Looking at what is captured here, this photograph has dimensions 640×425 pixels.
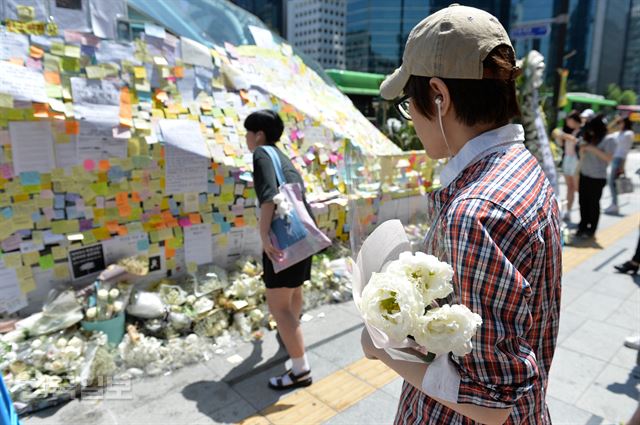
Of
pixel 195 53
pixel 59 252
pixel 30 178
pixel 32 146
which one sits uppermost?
pixel 195 53

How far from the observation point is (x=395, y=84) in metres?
1.16

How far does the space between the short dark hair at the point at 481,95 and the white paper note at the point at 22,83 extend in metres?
2.85

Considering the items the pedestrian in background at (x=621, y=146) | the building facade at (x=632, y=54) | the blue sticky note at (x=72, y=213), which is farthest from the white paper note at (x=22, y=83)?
the building facade at (x=632, y=54)

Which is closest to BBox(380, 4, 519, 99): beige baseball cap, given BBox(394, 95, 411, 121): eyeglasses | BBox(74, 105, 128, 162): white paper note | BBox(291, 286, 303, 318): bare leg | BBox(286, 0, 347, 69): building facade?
BBox(394, 95, 411, 121): eyeglasses

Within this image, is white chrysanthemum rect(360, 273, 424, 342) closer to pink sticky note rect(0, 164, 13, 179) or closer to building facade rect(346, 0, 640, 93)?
pink sticky note rect(0, 164, 13, 179)

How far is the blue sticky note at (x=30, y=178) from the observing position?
2971 mm

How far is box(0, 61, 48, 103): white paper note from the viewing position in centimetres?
288

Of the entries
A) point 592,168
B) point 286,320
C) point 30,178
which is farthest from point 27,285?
point 592,168

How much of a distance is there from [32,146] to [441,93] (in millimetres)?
2954

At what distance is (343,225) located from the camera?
4.97m

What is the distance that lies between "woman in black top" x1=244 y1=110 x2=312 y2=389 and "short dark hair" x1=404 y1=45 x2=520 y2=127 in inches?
70.3

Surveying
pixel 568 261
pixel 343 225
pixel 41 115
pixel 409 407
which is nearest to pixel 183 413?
pixel 409 407

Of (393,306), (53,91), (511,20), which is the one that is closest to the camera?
(393,306)

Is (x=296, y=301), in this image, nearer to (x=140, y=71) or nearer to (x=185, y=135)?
(x=185, y=135)
